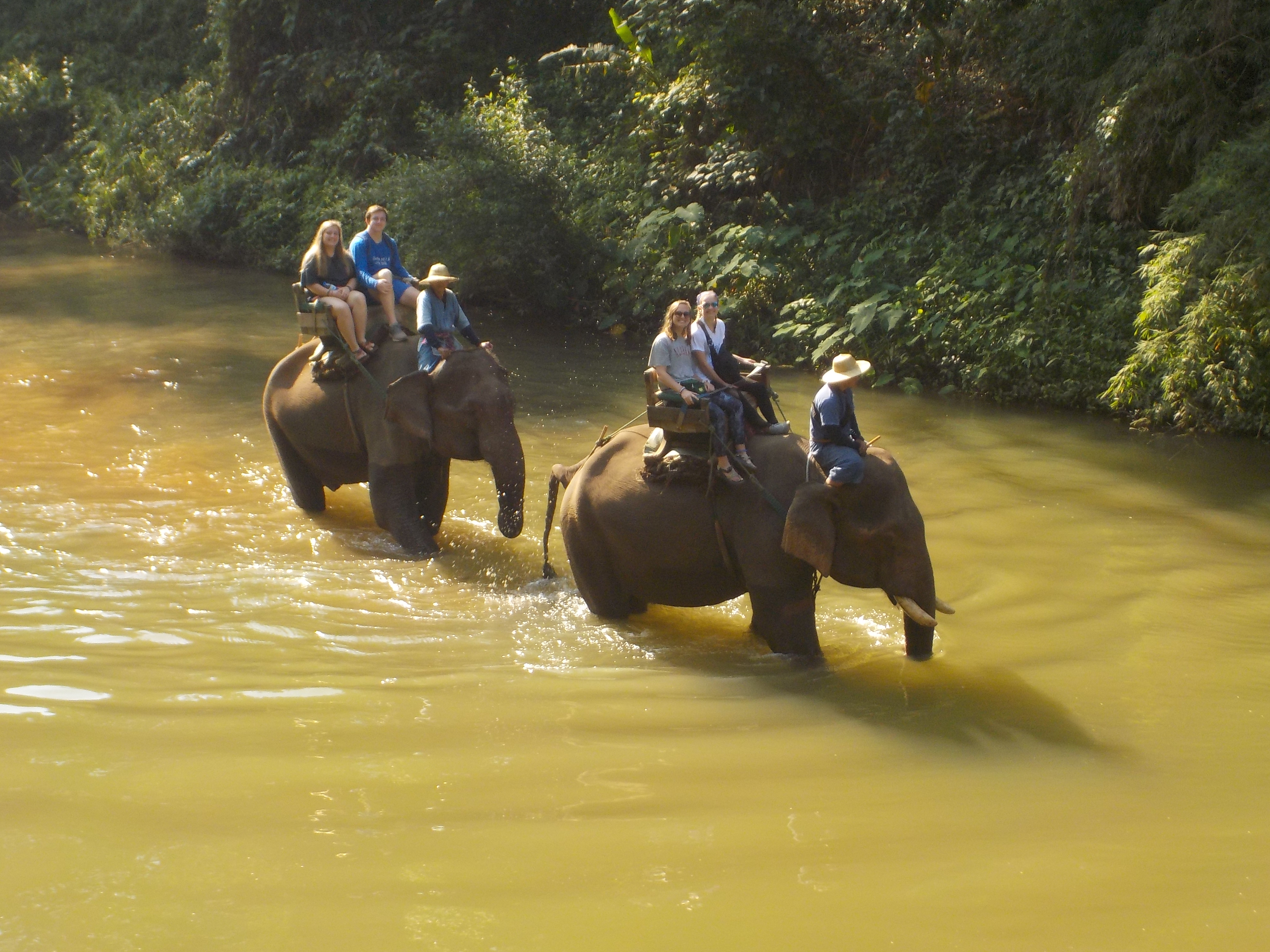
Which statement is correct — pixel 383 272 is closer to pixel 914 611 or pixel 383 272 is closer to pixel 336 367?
pixel 336 367

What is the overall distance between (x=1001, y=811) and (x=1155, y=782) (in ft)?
2.43

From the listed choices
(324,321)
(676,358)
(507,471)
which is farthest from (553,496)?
(324,321)

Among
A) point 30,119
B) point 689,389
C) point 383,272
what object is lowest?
point 689,389

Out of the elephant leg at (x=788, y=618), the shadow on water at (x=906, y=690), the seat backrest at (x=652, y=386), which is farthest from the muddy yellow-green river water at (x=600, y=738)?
A: the seat backrest at (x=652, y=386)

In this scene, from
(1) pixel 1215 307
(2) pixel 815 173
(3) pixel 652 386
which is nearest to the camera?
(3) pixel 652 386

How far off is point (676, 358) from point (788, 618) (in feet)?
4.63

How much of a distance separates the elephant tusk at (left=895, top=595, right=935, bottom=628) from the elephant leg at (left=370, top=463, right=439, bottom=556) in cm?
342

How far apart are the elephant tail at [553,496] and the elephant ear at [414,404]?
0.95 metres

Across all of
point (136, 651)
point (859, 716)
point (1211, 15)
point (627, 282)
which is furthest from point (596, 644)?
point (627, 282)

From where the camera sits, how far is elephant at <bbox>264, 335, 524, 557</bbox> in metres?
7.71

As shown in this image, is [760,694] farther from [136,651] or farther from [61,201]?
[61,201]

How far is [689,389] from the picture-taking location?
20.6ft

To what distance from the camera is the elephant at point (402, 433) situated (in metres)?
7.71

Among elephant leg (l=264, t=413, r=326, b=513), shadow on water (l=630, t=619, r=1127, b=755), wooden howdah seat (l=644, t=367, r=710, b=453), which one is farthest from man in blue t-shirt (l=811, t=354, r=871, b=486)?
elephant leg (l=264, t=413, r=326, b=513)
